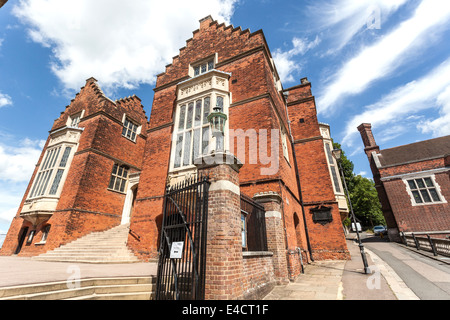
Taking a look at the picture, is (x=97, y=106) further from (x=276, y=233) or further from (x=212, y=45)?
(x=276, y=233)

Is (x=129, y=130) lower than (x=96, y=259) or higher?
higher

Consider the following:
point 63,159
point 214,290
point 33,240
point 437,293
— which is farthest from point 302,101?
point 33,240

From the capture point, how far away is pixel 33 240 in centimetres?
1290

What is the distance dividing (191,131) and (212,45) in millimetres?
6935

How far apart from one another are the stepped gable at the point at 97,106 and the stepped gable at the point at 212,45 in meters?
5.29

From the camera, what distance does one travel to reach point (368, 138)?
26.5m

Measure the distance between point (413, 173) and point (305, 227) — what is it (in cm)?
1636

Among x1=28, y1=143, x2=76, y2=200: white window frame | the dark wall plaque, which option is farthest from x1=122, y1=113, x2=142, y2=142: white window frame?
the dark wall plaque

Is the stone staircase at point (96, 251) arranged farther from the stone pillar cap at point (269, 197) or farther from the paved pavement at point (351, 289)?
the paved pavement at point (351, 289)

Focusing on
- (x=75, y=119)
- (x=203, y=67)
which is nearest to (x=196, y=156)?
(x=203, y=67)

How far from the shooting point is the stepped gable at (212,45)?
1160cm

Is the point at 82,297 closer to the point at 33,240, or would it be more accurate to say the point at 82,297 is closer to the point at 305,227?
the point at 305,227

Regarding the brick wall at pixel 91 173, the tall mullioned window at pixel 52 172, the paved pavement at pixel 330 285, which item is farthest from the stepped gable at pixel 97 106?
the paved pavement at pixel 330 285

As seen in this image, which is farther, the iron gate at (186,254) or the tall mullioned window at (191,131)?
the tall mullioned window at (191,131)
